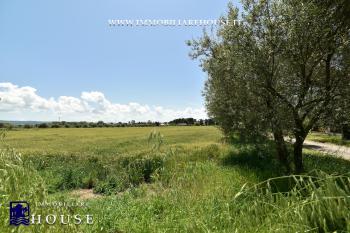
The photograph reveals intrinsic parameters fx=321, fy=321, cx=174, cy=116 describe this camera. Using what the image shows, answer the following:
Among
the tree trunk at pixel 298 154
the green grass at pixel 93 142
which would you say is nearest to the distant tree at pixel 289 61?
the tree trunk at pixel 298 154

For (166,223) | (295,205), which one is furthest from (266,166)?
(295,205)

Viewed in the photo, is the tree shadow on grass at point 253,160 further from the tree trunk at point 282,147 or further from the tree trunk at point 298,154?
the tree trunk at point 298,154

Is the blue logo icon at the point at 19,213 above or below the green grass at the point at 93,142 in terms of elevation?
above

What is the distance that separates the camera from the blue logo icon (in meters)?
4.19

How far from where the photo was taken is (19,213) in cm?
432

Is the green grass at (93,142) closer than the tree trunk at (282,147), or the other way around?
the tree trunk at (282,147)

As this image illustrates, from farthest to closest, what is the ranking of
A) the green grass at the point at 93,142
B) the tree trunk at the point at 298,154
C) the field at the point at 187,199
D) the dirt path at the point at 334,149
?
1. the green grass at the point at 93,142
2. the dirt path at the point at 334,149
3. the tree trunk at the point at 298,154
4. the field at the point at 187,199

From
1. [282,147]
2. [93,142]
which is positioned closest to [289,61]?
[282,147]

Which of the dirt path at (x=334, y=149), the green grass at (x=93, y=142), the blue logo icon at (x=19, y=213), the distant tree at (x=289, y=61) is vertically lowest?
the dirt path at (x=334, y=149)

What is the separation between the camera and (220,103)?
68.0ft

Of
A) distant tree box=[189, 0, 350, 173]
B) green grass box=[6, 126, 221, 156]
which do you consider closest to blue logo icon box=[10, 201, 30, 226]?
green grass box=[6, 126, 221, 156]

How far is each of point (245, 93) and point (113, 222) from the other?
961 centimetres

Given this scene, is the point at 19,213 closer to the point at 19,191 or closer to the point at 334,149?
the point at 19,191

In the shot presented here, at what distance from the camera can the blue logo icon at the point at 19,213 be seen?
419 cm
